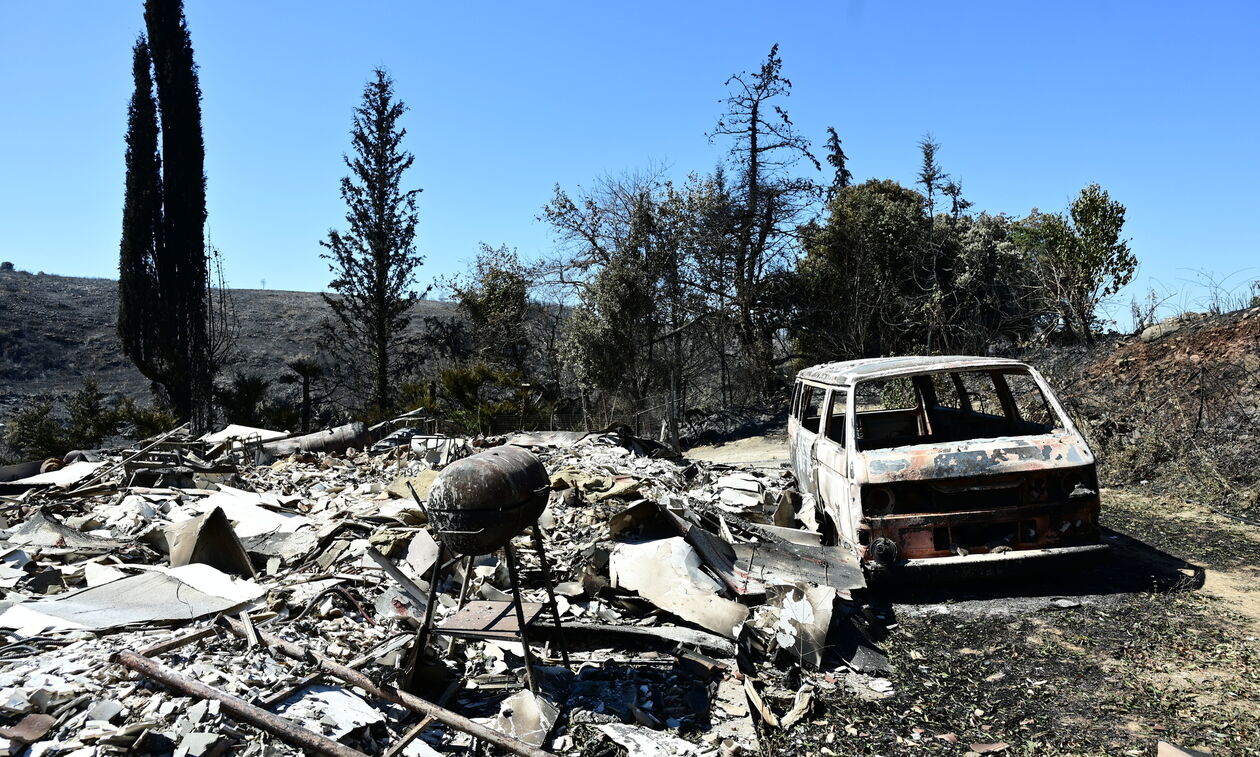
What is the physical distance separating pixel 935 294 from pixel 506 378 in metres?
11.0

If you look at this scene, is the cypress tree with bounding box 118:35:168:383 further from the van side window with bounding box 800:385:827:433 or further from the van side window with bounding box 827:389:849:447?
the van side window with bounding box 827:389:849:447

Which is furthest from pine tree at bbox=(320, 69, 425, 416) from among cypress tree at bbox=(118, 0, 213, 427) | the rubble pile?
the rubble pile

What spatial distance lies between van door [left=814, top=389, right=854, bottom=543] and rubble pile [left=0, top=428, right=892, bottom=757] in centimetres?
36

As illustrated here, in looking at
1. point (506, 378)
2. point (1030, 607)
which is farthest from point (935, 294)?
point (1030, 607)

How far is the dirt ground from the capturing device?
3.44 m

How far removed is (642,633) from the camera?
4570 mm

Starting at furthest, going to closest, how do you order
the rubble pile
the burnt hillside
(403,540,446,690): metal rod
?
the burnt hillside → (403,540,446,690): metal rod → the rubble pile

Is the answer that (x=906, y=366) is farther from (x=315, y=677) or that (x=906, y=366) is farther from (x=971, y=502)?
(x=315, y=677)

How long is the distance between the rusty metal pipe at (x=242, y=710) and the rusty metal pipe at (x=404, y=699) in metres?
0.36

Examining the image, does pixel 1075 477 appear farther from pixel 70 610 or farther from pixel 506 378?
pixel 506 378

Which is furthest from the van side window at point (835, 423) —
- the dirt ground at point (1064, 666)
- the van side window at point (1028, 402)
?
the van side window at point (1028, 402)

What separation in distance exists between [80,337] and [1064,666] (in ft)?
125

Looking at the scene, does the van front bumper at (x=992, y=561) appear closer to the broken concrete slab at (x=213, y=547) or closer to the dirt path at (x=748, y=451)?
the broken concrete slab at (x=213, y=547)

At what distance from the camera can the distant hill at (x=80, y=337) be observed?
2769 cm
